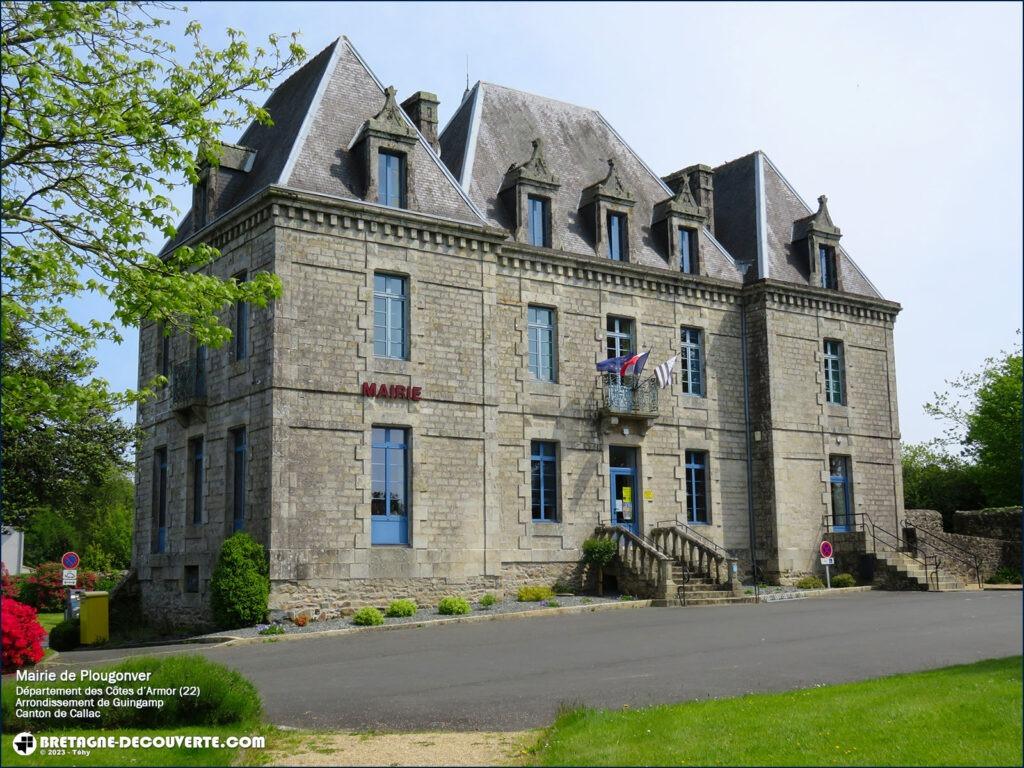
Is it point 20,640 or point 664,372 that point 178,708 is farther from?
point 664,372

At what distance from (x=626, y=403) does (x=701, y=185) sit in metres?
7.70

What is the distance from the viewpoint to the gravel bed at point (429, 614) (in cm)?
1769


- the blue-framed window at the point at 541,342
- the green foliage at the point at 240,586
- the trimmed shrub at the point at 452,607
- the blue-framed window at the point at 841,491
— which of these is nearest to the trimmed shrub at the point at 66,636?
the green foliage at the point at 240,586

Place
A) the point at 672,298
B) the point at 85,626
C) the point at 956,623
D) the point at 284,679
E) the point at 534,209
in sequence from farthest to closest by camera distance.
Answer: the point at 672,298, the point at 534,209, the point at 85,626, the point at 956,623, the point at 284,679

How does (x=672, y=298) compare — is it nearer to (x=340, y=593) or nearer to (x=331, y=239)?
(x=331, y=239)

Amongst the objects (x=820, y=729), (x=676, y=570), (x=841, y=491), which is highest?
(x=841, y=491)

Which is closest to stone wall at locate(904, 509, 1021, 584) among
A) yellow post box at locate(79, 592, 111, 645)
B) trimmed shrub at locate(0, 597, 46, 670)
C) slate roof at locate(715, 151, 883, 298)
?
slate roof at locate(715, 151, 883, 298)

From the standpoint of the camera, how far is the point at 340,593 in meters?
19.2

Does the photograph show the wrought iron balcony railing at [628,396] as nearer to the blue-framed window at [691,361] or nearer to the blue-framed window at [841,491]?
the blue-framed window at [691,361]

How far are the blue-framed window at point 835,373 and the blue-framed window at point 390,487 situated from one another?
1249 cm

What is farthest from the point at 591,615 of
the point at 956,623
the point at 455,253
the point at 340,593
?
the point at 455,253

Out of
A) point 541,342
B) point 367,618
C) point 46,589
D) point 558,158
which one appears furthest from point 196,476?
point 46,589

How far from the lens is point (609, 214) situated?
25031 millimetres

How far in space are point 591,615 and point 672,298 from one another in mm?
9253
